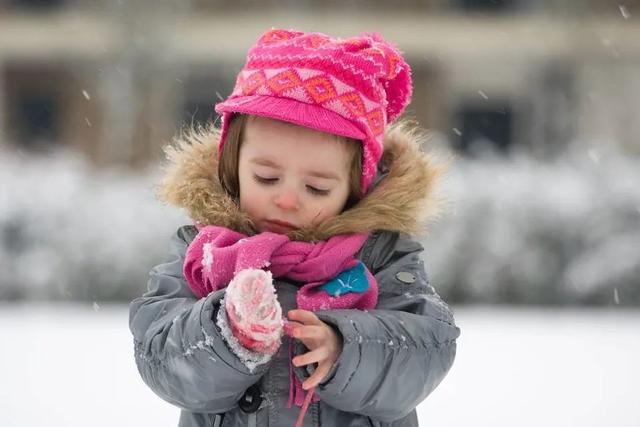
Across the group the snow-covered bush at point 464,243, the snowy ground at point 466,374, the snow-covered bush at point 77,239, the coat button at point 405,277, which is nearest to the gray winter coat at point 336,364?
the coat button at point 405,277

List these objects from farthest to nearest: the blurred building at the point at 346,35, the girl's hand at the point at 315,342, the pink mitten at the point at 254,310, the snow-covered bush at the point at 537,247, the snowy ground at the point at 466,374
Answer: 1. the blurred building at the point at 346,35
2. the snow-covered bush at the point at 537,247
3. the snowy ground at the point at 466,374
4. the girl's hand at the point at 315,342
5. the pink mitten at the point at 254,310

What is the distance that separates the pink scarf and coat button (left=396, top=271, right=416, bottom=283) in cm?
8

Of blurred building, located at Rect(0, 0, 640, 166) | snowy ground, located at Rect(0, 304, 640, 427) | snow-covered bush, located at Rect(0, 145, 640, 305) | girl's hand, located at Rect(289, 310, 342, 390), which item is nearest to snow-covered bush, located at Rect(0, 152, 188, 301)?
snow-covered bush, located at Rect(0, 145, 640, 305)

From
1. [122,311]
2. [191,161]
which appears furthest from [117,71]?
[191,161]

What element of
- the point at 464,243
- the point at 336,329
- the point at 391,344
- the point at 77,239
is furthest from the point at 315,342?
the point at 77,239

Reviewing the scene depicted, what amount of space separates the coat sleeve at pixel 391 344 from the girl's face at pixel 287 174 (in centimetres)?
19

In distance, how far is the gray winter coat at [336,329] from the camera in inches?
76.3

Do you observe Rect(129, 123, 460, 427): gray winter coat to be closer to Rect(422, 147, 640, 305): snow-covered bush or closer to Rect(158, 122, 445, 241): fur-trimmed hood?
Rect(158, 122, 445, 241): fur-trimmed hood

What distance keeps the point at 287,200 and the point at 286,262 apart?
0.15m

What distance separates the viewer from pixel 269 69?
2.24 metres

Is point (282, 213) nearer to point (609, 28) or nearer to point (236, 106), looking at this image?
point (236, 106)

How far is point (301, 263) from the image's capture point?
209cm

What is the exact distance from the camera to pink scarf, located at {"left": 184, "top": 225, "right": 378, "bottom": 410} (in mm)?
2023

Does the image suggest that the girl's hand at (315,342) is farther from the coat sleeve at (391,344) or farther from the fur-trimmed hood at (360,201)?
the fur-trimmed hood at (360,201)
